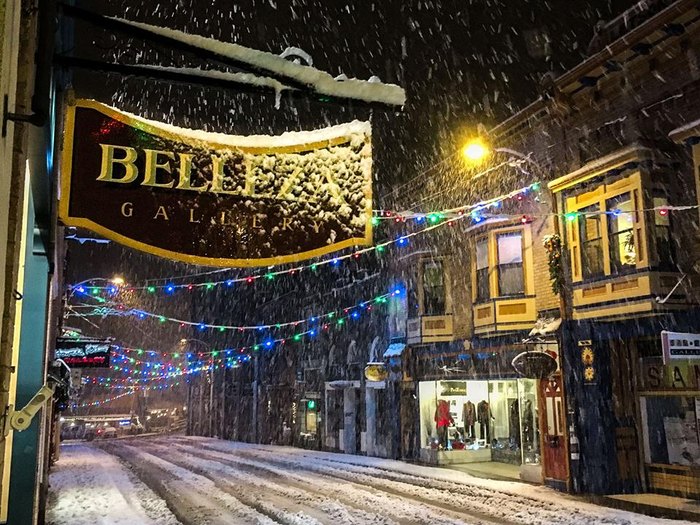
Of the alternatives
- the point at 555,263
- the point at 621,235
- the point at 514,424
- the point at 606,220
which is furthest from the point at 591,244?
A: the point at 514,424

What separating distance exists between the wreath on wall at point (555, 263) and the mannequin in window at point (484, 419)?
7.68 m

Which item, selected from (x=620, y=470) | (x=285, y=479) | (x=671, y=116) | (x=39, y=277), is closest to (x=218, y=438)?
(x=285, y=479)

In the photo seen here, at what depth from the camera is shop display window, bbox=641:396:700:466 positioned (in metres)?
15.4

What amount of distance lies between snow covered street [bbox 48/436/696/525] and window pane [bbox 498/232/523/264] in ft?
22.2

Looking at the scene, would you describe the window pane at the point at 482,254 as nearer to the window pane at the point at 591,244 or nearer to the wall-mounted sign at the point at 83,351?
the window pane at the point at 591,244

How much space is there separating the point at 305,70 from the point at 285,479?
1761cm

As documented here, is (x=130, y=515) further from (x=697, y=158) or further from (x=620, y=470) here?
A: (x=697, y=158)

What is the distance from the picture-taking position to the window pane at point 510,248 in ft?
66.1

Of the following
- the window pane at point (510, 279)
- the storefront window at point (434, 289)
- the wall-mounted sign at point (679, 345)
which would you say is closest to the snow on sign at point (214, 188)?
the wall-mounted sign at point (679, 345)

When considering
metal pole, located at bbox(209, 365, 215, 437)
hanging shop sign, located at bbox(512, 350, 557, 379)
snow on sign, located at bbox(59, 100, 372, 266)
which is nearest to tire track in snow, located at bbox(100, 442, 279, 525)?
hanging shop sign, located at bbox(512, 350, 557, 379)

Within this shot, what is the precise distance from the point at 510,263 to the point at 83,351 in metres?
12.8

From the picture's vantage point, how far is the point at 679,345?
13141 millimetres

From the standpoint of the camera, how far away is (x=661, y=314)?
14984 mm

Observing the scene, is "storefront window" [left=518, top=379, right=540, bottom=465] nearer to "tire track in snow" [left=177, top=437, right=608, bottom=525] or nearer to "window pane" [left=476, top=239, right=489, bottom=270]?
"tire track in snow" [left=177, top=437, right=608, bottom=525]
